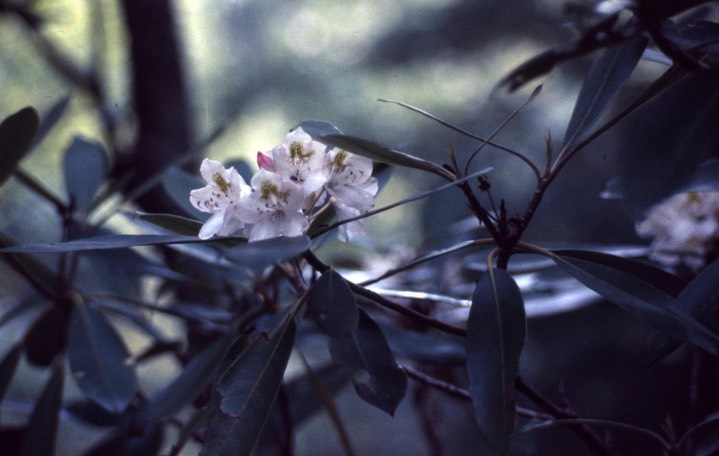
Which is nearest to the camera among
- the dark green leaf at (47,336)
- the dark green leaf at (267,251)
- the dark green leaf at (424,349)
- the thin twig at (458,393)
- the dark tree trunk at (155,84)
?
the dark green leaf at (267,251)

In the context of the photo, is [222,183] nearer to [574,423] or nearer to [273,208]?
[273,208]

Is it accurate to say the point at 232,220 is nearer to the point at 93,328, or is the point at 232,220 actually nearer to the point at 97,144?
the point at 93,328

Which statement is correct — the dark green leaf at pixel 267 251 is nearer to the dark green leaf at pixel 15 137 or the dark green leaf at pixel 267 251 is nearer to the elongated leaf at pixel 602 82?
the elongated leaf at pixel 602 82

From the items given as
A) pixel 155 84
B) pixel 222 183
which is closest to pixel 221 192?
pixel 222 183

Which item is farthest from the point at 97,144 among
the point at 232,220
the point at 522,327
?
the point at 522,327

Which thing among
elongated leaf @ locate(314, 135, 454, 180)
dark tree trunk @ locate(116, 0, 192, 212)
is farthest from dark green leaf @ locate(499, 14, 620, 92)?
dark tree trunk @ locate(116, 0, 192, 212)

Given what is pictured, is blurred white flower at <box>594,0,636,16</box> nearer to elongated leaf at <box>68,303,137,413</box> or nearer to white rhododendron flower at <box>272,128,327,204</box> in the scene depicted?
white rhododendron flower at <box>272,128,327,204</box>

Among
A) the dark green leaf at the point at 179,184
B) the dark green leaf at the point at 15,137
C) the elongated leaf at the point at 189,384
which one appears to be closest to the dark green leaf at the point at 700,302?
the elongated leaf at the point at 189,384
